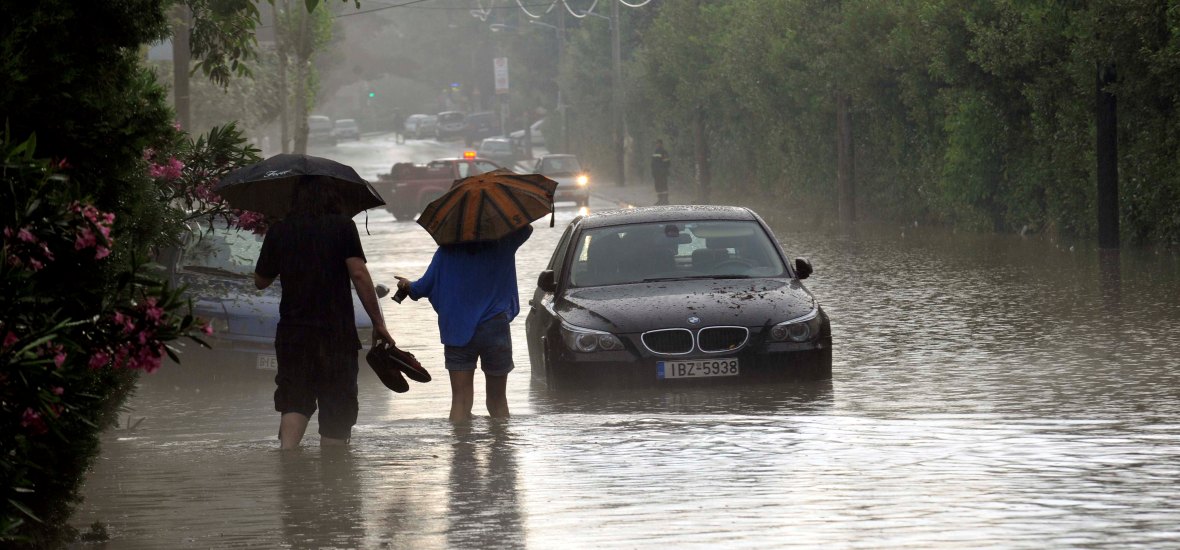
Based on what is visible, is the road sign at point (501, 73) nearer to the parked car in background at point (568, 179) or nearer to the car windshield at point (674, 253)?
the parked car in background at point (568, 179)

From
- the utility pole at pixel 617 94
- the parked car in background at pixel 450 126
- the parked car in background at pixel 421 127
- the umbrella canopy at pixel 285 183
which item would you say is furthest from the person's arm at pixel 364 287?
the parked car in background at pixel 421 127

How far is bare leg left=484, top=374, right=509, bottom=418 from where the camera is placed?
10289mm

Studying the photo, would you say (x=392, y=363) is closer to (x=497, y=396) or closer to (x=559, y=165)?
(x=497, y=396)

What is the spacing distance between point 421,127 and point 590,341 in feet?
338

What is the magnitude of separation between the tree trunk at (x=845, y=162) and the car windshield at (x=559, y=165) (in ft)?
51.7

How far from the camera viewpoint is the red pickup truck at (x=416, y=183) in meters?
46.3

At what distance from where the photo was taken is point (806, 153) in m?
40.5

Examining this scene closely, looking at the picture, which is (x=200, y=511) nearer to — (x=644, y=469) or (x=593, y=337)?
(x=644, y=469)

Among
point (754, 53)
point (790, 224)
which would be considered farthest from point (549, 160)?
point (790, 224)

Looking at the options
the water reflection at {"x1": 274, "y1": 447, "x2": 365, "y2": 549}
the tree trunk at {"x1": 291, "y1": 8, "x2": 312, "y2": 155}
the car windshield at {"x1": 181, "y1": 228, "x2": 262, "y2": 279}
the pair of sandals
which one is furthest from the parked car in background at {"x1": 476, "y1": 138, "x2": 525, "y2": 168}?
the water reflection at {"x1": 274, "y1": 447, "x2": 365, "y2": 549}

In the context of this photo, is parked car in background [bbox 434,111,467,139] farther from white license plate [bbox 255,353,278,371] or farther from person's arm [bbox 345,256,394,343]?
→ person's arm [bbox 345,256,394,343]

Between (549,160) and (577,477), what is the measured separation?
45.0 meters

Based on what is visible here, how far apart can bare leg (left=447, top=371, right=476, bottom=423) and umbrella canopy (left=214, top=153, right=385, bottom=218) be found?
1.13 m

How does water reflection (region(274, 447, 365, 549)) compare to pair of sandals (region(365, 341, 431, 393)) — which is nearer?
water reflection (region(274, 447, 365, 549))
